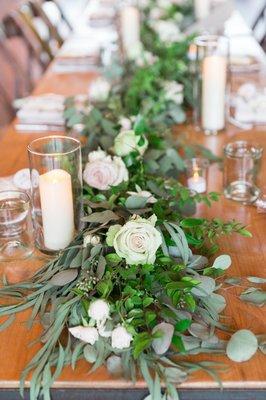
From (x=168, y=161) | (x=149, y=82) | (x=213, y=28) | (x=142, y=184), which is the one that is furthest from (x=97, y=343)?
(x=213, y=28)

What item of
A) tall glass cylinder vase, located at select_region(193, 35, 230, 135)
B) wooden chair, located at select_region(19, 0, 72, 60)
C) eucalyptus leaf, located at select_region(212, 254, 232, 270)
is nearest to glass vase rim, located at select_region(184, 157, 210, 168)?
tall glass cylinder vase, located at select_region(193, 35, 230, 135)

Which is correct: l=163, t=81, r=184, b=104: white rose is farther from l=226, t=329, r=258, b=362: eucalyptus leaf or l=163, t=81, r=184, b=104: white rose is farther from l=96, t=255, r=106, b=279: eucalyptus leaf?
l=226, t=329, r=258, b=362: eucalyptus leaf

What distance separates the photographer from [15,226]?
1.22m

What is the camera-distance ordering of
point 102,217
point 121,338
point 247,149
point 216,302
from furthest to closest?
point 247,149 < point 102,217 < point 216,302 < point 121,338

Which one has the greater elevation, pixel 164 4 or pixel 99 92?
pixel 164 4

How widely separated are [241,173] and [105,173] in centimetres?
32

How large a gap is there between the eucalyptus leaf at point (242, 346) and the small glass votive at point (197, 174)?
56cm

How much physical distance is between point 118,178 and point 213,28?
1543 mm

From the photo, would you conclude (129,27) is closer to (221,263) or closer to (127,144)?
(127,144)

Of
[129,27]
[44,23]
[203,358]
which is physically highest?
[129,27]

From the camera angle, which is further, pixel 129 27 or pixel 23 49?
pixel 23 49

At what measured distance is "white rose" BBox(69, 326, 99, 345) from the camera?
2.87 feet

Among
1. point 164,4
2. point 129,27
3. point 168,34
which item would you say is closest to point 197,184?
point 168,34

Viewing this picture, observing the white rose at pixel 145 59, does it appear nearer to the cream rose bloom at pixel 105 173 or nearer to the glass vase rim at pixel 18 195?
the cream rose bloom at pixel 105 173
